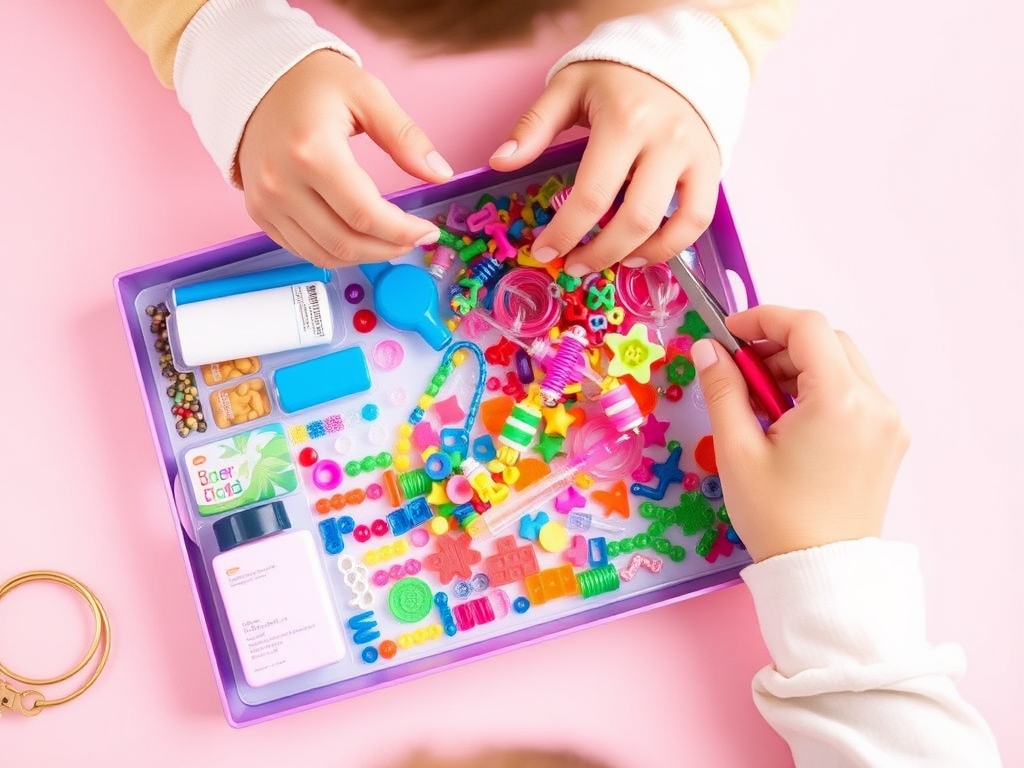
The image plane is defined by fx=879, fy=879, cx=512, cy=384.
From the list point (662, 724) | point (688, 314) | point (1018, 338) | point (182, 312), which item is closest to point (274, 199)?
point (182, 312)

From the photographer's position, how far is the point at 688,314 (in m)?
0.83

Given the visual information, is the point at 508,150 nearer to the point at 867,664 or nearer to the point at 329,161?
the point at 329,161

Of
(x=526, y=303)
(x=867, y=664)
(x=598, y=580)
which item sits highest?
(x=526, y=303)

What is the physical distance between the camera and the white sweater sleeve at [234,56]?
2.38 ft

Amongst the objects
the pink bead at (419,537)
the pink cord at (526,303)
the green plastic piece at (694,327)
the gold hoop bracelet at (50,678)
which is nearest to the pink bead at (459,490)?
the pink bead at (419,537)

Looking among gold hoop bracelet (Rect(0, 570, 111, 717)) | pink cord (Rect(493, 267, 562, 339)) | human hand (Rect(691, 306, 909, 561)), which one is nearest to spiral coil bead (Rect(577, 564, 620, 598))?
human hand (Rect(691, 306, 909, 561))

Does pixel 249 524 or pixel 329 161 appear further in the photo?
pixel 249 524

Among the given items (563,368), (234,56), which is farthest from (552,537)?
(234,56)

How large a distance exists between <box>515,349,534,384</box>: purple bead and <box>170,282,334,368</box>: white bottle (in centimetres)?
18

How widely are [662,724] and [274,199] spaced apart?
601 millimetres

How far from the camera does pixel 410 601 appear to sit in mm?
812

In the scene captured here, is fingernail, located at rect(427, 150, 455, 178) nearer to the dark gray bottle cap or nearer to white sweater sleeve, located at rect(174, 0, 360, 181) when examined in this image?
white sweater sleeve, located at rect(174, 0, 360, 181)

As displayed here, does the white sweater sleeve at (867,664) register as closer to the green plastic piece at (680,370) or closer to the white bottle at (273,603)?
the green plastic piece at (680,370)

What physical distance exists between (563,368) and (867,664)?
0.35m
